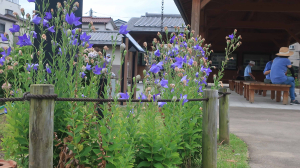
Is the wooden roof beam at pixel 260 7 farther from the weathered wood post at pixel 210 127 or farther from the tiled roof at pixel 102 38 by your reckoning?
the tiled roof at pixel 102 38

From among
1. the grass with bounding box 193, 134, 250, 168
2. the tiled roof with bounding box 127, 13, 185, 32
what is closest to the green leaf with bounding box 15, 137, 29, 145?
the grass with bounding box 193, 134, 250, 168

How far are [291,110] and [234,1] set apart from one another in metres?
4.49

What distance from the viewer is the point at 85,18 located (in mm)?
35250

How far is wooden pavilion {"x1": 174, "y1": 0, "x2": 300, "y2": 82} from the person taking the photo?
9.62 metres

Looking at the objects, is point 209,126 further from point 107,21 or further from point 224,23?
point 107,21

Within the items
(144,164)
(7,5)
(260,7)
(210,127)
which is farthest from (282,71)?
(7,5)

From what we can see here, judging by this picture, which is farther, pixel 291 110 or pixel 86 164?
pixel 291 110

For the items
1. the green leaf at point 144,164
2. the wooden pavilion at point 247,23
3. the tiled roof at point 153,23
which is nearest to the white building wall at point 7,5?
the tiled roof at point 153,23

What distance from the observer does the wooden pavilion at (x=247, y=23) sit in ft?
31.6

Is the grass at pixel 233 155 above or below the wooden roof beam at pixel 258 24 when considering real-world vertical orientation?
below

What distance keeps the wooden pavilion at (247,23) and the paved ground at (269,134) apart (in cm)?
283

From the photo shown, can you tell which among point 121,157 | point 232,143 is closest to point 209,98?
point 121,157

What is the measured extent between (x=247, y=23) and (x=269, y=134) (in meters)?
9.56

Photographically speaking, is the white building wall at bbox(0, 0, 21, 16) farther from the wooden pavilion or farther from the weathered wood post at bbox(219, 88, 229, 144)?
the weathered wood post at bbox(219, 88, 229, 144)
